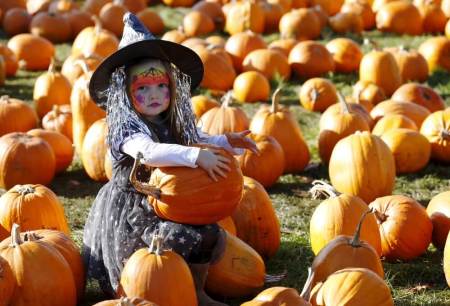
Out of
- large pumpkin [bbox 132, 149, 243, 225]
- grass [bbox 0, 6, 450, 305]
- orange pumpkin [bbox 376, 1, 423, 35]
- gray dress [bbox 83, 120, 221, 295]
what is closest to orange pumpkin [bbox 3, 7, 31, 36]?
grass [bbox 0, 6, 450, 305]

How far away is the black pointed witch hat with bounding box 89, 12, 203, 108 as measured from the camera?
4480 mm

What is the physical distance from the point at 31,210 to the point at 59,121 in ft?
7.80

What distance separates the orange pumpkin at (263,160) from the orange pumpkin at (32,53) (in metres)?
4.37

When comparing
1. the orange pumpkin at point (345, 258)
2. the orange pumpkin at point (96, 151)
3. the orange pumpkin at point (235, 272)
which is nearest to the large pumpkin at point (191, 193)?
the orange pumpkin at point (235, 272)

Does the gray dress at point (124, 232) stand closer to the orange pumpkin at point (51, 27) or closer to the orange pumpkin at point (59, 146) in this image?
the orange pumpkin at point (59, 146)

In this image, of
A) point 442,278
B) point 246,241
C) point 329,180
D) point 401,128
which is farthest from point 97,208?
point 401,128

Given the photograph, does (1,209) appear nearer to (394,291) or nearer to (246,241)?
(246,241)

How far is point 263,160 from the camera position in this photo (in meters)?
6.35

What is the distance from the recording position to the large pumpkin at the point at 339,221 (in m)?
4.93

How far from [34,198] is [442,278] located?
244cm

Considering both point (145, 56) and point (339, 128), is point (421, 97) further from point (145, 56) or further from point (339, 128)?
point (145, 56)

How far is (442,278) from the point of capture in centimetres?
490

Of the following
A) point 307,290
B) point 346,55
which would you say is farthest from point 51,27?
point 307,290

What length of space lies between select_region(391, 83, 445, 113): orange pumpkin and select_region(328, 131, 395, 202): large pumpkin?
1.84m
